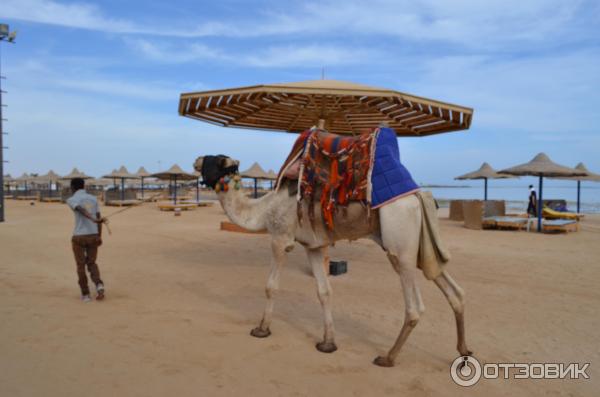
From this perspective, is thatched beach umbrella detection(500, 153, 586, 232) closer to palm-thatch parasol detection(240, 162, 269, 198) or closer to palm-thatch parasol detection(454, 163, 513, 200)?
palm-thatch parasol detection(454, 163, 513, 200)

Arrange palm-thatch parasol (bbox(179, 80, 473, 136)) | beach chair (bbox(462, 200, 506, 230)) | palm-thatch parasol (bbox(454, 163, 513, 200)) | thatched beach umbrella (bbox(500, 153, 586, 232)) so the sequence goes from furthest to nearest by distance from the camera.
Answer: palm-thatch parasol (bbox(454, 163, 513, 200)) < beach chair (bbox(462, 200, 506, 230)) < thatched beach umbrella (bbox(500, 153, 586, 232)) < palm-thatch parasol (bbox(179, 80, 473, 136))

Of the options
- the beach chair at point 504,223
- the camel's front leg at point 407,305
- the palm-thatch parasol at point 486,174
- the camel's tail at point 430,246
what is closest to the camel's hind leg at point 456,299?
the camel's tail at point 430,246

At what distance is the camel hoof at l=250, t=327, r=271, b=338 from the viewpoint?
4840 mm

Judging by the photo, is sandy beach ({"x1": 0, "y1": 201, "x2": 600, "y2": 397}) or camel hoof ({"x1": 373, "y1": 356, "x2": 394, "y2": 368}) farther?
camel hoof ({"x1": 373, "y1": 356, "x2": 394, "y2": 368})

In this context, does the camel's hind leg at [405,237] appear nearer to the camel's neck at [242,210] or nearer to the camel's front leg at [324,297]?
the camel's front leg at [324,297]

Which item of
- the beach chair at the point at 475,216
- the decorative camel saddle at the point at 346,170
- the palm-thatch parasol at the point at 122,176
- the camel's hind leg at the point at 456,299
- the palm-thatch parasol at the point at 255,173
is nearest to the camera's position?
the decorative camel saddle at the point at 346,170

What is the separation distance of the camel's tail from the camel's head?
7.31 feet

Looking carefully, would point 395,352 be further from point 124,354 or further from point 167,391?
point 124,354

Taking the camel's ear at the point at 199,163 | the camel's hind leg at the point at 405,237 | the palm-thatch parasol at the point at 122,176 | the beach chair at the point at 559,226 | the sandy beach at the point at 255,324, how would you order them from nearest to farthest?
the sandy beach at the point at 255,324
the camel's hind leg at the point at 405,237
the camel's ear at the point at 199,163
the beach chair at the point at 559,226
the palm-thatch parasol at the point at 122,176

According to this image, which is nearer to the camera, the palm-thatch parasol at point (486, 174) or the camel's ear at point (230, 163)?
the camel's ear at point (230, 163)

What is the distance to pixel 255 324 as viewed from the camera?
5.33 m

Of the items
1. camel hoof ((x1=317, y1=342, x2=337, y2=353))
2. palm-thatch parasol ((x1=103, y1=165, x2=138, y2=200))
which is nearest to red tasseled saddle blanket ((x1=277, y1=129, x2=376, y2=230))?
camel hoof ((x1=317, y1=342, x2=337, y2=353))

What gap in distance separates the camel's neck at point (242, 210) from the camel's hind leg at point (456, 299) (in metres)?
2.10

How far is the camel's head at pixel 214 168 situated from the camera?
15.7 feet
